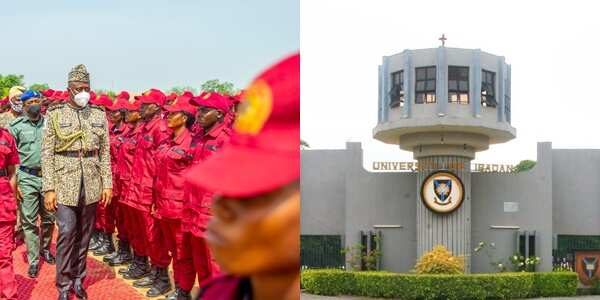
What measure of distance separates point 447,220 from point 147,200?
12.3 feet

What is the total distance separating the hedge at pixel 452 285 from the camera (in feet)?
13.7

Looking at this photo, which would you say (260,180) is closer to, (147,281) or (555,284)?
(147,281)

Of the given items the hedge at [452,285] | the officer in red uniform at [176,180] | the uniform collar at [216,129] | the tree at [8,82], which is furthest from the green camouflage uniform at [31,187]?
the hedge at [452,285]

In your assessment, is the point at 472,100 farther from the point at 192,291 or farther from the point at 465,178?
the point at 192,291

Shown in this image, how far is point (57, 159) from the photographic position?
1.99m

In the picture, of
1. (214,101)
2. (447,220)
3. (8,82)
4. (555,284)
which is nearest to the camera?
(214,101)

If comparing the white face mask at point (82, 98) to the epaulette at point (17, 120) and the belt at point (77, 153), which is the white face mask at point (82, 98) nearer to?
the belt at point (77, 153)

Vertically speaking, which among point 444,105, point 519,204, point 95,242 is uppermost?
point 444,105

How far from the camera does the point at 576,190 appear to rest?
5.26 m

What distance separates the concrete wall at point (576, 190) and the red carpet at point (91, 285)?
323 centimetres

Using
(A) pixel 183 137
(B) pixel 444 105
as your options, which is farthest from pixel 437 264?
(A) pixel 183 137

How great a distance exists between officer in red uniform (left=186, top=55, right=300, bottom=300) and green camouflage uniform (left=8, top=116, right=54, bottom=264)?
1.66 m

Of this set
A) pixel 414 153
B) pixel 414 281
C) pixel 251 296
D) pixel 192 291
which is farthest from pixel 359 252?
pixel 251 296

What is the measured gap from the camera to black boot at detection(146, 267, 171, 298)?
2012 millimetres
